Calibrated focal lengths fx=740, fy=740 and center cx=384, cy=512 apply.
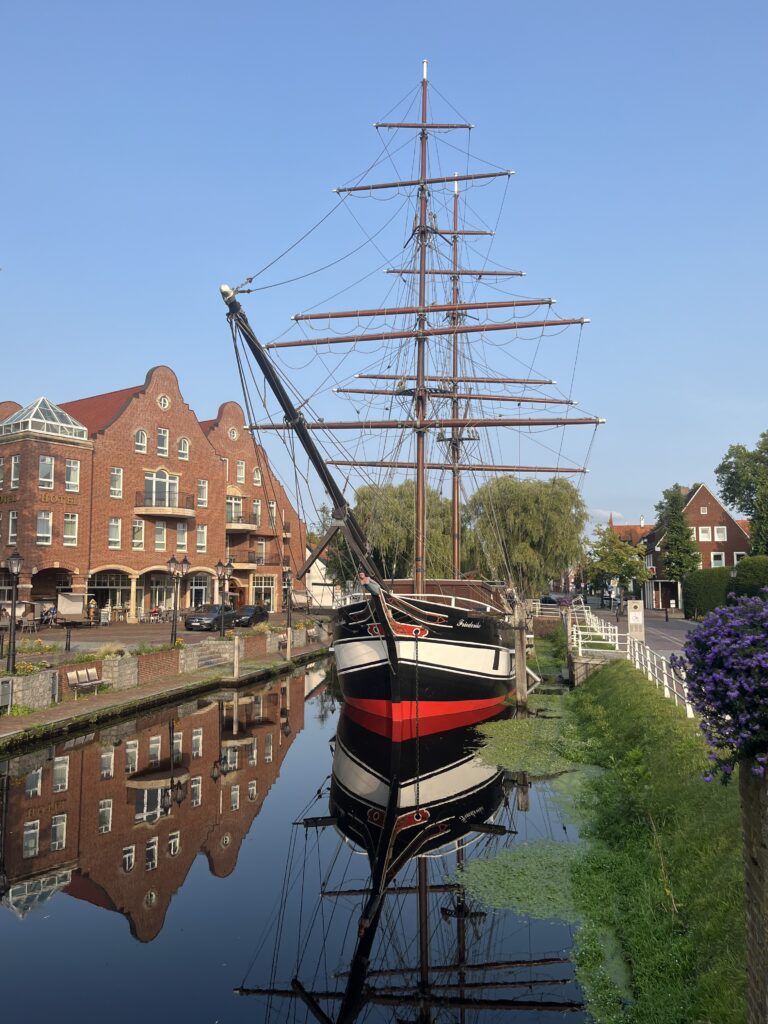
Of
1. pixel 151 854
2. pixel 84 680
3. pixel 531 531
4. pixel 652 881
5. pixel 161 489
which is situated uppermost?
pixel 161 489

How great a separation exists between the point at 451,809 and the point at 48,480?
102ft

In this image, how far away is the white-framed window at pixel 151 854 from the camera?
9568 mm

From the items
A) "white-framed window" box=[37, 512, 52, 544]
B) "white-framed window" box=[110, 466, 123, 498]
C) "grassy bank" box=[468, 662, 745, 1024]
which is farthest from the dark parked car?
"grassy bank" box=[468, 662, 745, 1024]

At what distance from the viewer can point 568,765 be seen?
14164mm

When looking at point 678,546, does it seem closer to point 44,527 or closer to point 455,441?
point 455,441

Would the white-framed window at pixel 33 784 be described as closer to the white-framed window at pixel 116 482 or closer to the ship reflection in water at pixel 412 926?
the ship reflection in water at pixel 412 926

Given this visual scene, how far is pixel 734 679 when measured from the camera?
161 inches

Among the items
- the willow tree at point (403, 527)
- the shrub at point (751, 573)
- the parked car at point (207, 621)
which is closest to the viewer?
the parked car at point (207, 621)

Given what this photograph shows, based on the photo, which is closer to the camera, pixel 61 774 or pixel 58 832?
pixel 58 832

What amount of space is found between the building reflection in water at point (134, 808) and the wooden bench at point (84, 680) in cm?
176

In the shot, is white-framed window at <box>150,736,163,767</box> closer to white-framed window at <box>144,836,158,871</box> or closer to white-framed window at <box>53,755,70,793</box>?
white-framed window at <box>53,755,70,793</box>

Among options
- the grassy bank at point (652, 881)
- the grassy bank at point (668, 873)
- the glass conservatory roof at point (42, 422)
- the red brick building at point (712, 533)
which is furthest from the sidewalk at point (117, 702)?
the red brick building at point (712, 533)

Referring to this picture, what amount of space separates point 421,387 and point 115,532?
22567mm

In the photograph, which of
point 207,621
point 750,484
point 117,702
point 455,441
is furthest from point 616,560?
point 117,702
